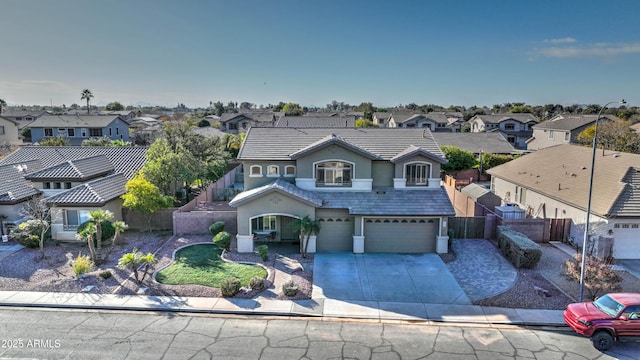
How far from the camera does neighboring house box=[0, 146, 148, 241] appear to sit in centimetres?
2472

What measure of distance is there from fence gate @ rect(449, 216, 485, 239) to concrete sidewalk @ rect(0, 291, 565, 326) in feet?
31.3

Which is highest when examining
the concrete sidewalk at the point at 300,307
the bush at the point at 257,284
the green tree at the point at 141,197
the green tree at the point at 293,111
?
the green tree at the point at 293,111

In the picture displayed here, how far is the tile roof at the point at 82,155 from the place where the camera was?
108ft

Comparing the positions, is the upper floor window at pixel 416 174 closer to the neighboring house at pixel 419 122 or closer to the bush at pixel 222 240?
the bush at pixel 222 240

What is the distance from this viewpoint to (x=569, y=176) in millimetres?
27953

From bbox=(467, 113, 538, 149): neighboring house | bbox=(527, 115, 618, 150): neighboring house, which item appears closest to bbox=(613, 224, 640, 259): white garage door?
bbox=(527, 115, 618, 150): neighboring house

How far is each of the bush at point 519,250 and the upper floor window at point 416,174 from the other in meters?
5.46

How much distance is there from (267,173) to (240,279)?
26.2ft

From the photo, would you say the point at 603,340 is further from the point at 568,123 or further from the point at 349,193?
the point at 568,123

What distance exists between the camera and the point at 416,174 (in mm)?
24750

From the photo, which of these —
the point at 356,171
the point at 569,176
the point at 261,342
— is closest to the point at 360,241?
the point at 356,171

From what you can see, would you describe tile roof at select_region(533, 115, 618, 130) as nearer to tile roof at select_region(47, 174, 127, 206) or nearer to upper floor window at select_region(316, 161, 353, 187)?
upper floor window at select_region(316, 161, 353, 187)

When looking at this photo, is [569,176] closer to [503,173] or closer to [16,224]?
[503,173]

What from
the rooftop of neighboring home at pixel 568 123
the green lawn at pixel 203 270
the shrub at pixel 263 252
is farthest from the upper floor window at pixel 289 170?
the rooftop of neighboring home at pixel 568 123
